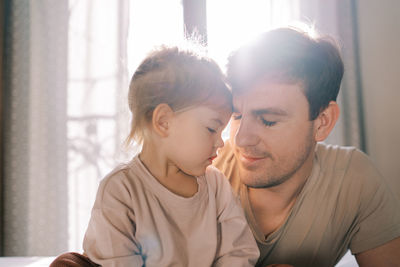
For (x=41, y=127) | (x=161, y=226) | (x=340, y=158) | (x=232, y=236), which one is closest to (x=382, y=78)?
(x=340, y=158)

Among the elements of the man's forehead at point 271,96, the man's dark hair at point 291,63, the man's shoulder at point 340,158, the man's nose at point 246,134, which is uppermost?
the man's dark hair at point 291,63

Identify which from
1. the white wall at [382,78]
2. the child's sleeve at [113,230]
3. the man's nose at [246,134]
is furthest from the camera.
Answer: the white wall at [382,78]

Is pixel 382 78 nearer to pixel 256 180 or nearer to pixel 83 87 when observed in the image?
pixel 256 180

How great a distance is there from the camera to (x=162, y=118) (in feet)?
3.16

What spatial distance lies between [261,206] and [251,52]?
Answer: 51 cm

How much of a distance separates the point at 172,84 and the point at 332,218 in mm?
692

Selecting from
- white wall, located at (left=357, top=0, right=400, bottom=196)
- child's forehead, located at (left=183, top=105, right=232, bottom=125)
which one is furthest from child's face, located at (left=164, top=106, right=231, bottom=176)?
white wall, located at (left=357, top=0, right=400, bottom=196)

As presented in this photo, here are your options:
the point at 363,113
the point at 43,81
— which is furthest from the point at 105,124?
the point at 363,113

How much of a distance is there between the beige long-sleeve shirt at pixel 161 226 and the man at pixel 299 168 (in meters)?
0.16

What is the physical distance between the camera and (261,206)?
1.21 meters

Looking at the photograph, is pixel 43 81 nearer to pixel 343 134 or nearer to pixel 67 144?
pixel 67 144

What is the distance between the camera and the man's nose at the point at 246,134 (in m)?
1.05

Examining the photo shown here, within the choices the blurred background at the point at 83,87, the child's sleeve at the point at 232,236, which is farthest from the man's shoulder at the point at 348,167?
the blurred background at the point at 83,87

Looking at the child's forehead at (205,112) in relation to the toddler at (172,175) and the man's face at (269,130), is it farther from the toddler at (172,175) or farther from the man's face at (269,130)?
the man's face at (269,130)
